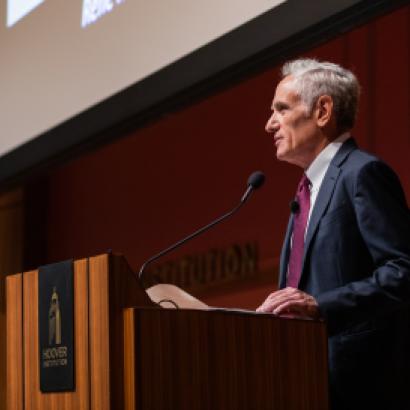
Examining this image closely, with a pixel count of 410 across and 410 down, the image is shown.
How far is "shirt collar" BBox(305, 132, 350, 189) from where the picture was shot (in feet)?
7.30

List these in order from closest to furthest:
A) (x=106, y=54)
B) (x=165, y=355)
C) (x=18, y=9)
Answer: (x=165, y=355), (x=106, y=54), (x=18, y=9)

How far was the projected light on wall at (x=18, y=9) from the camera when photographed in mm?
4156

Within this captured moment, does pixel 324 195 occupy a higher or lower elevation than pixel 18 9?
lower

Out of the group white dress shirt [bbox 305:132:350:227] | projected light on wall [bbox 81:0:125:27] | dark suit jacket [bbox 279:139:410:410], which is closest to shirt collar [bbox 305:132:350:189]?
white dress shirt [bbox 305:132:350:227]

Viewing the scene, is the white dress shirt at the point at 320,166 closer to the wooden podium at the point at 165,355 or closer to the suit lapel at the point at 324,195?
the suit lapel at the point at 324,195

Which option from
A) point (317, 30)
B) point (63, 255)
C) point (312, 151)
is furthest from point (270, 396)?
point (63, 255)

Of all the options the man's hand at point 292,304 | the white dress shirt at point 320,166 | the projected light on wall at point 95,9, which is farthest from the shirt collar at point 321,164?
the projected light on wall at point 95,9

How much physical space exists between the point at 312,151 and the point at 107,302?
759 millimetres

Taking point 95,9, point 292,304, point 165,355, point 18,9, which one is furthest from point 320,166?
point 18,9

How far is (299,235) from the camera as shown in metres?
2.21

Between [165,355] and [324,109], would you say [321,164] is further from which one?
[165,355]

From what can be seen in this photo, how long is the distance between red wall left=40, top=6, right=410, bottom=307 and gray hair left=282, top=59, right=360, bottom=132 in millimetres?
1748

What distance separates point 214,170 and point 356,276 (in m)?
3.23

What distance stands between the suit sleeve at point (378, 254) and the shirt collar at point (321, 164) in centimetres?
18
